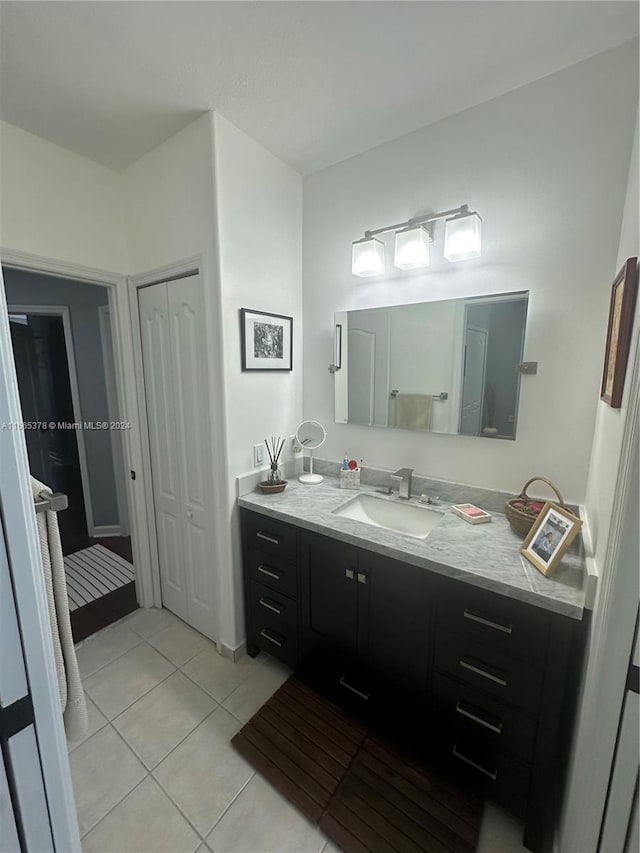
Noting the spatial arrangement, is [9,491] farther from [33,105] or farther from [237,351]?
[33,105]

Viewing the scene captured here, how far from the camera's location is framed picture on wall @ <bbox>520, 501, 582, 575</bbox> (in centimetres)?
115

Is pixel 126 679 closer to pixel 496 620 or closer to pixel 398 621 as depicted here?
pixel 398 621

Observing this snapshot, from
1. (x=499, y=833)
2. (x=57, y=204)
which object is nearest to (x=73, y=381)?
(x=57, y=204)

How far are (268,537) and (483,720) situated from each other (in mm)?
1080

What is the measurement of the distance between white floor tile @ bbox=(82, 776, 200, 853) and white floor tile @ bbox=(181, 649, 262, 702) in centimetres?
44

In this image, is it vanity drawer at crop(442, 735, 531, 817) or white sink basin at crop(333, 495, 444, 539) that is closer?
vanity drawer at crop(442, 735, 531, 817)

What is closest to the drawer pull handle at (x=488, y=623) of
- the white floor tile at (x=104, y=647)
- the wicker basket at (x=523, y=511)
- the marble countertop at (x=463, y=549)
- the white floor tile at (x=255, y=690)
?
the marble countertop at (x=463, y=549)

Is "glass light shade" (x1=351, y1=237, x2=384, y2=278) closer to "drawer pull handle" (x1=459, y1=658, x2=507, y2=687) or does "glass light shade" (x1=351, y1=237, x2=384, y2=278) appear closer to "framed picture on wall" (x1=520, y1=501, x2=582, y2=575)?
"framed picture on wall" (x1=520, y1=501, x2=582, y2=575)

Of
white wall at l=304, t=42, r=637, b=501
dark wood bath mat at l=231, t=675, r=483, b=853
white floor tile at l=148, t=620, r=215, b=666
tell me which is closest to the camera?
dark wood bath mat at l=231, t=675, r=483, b=853

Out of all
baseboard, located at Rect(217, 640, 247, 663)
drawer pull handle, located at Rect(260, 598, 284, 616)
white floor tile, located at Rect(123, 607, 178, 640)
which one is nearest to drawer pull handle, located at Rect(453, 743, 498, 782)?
drawer pull handle, located at Rect(260, 598, 284, 616)

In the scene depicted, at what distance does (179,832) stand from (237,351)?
188 centimetres

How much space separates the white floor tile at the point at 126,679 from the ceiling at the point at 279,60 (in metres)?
2.71

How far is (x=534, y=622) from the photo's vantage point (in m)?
1.10

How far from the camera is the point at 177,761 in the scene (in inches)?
57.6
